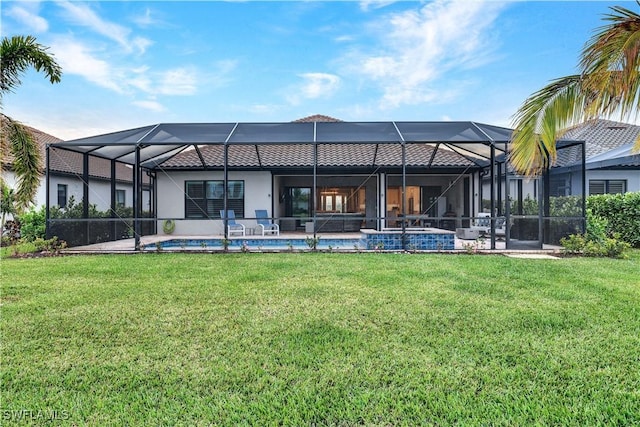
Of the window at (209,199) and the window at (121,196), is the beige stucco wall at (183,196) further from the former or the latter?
the window at (121,196)

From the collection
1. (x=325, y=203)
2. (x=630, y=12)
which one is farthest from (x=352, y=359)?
(x=325, y=203)

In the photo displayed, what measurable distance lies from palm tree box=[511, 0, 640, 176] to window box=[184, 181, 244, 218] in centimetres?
1277

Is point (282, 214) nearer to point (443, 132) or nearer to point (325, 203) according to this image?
point (325, 203)

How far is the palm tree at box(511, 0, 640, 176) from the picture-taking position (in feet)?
14.3

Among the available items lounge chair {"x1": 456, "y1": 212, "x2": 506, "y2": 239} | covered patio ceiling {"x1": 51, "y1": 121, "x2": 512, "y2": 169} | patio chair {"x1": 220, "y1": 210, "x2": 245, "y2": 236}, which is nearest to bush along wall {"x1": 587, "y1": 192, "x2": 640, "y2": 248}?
lounge chair {"x1": 456, "y1": 212, "x2": 506, "y2": 239}

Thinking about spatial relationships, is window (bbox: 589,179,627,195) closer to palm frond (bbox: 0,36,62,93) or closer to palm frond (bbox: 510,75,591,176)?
palm frond (bbox: 510,75,591,176)

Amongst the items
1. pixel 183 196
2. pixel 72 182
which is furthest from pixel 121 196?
pixel 183 196

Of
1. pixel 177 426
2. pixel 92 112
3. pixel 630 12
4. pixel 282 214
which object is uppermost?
pixel 92 112

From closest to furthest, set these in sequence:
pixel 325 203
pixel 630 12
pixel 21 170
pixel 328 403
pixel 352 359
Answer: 1. pixel 328 403
2. pixel 352 359
3. pixel 630 12
4. pixel 21 170
5. pixel 325 203

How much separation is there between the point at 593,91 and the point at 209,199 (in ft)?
47.2

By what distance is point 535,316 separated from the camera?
14.9 feet

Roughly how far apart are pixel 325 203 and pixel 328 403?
1672 cm

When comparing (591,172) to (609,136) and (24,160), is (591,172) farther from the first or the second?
(24,160)

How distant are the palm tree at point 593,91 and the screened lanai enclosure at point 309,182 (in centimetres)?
470
